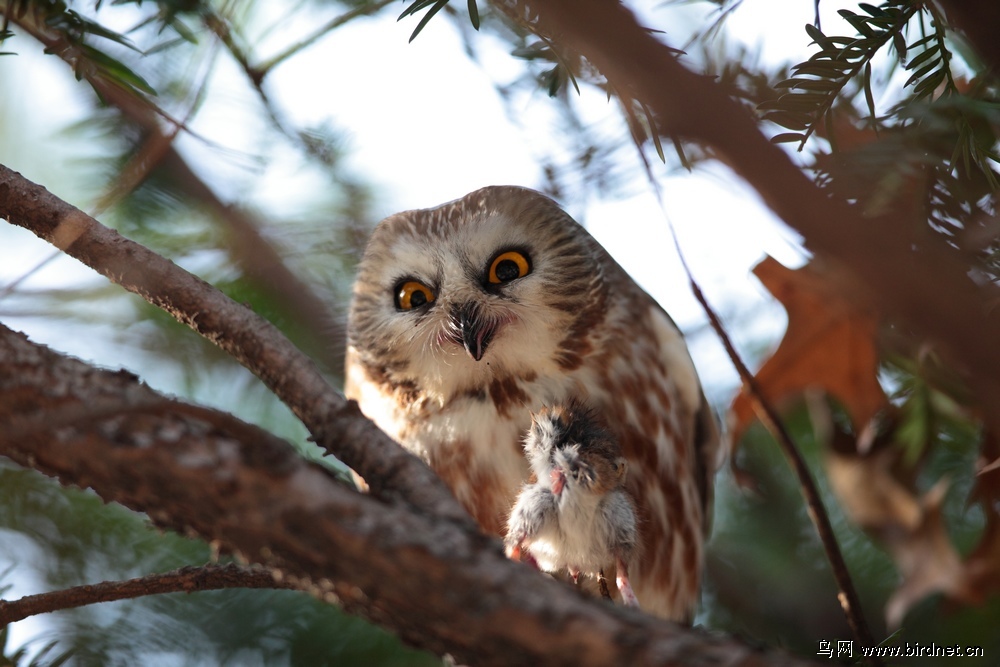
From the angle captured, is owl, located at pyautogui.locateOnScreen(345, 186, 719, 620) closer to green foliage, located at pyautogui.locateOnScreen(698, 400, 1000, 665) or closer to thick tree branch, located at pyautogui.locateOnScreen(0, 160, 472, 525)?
green foliage, located at pyautogui.locateOnScreen(698, 400, 1000, 665)

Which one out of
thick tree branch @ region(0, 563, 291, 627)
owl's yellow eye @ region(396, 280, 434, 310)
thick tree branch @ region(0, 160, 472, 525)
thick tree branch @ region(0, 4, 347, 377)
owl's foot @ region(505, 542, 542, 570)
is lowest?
thick tree branch @ region(0, 563, 291, 627)

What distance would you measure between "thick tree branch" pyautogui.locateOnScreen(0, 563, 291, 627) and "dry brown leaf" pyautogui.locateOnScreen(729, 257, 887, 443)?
4.39 ft

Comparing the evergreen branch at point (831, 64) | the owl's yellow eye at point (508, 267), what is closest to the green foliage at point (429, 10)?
the evergreen branch at point (831, 64)

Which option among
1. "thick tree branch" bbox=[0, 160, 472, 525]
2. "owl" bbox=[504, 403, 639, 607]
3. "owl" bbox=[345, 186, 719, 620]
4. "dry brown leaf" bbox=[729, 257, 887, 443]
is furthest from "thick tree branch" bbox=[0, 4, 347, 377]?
"dry brown leaf" bbox=[729, 257, 887, 443]

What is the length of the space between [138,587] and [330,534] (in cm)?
65

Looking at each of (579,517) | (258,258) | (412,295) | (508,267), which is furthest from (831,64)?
(258,258)

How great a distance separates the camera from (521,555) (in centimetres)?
175

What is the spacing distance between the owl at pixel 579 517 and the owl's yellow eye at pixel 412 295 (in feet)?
2.38

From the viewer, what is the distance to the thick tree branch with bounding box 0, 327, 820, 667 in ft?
2.68

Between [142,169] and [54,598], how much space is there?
90 centimetres

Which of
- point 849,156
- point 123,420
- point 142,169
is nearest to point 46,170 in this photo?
point 142,169

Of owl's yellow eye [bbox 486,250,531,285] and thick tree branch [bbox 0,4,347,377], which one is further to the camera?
thick tree branch [bbox 0,4,347,377]

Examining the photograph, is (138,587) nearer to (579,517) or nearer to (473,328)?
(579,517)

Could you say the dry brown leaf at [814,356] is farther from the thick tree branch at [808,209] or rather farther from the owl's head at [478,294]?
the thick tree branch at [808,209]
